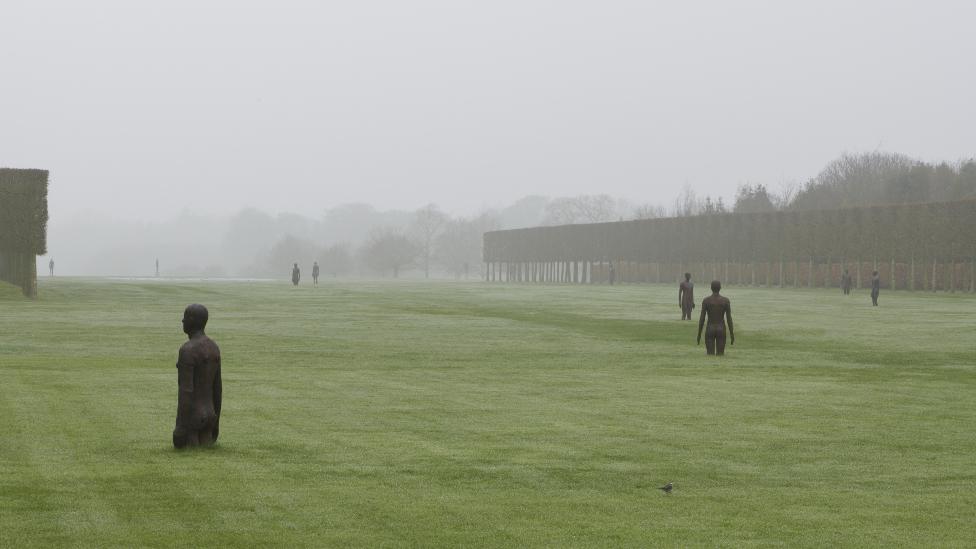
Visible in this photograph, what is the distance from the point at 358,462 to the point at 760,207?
12409cm

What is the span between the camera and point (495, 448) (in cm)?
1435

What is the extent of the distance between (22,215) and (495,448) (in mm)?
50843

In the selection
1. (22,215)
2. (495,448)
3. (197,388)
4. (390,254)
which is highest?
(22,215)

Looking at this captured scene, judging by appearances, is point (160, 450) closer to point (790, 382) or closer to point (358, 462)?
point (358, 462)

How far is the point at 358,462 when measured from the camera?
521 inches

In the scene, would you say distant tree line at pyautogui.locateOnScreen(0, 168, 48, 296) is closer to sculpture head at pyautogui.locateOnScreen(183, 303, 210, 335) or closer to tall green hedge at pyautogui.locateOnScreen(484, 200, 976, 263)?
sculpture head at pyautogui.locateOnScreen(183, 303, 210, 335)

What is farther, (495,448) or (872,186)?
(872,186)

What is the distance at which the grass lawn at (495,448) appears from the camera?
1017 cm

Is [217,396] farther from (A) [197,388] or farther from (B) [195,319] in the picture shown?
(B) [195,319]

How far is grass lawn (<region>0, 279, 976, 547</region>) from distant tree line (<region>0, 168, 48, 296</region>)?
28.1 meters

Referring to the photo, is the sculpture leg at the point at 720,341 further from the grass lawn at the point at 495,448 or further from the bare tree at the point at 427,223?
the bare tree at the point at 427,223

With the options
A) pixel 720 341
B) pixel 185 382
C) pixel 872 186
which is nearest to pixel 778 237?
pixel 872 186

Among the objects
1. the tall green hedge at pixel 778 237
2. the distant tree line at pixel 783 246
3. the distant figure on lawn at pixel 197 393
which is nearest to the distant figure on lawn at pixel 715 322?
the distant figure on lawn at pixel 197 393

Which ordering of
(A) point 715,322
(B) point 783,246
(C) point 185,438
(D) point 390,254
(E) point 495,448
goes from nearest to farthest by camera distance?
1. (C) point 185,438
2. (E) point 495,448
3. (A) point 715,322
4. (B) point 783,246
5. (D) point 390,254
